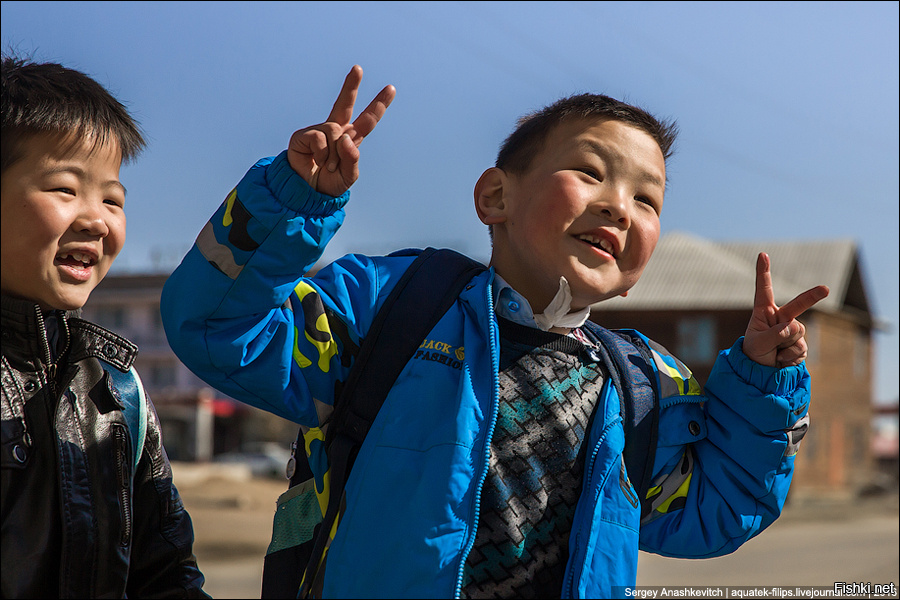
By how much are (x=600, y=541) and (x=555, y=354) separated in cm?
41

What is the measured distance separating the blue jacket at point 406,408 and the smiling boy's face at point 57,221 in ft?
0.72

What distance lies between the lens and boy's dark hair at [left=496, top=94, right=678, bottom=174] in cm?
192

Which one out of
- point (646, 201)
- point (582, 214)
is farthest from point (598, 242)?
point (646, 201)

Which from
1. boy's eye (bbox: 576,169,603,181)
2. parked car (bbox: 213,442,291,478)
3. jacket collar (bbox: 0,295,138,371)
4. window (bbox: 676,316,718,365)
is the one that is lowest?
jacket collar (bbox: 0,295,138,371)

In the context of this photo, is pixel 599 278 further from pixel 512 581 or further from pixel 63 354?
pixel 63 354

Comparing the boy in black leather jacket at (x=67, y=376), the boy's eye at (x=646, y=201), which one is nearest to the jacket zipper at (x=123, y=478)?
the boy in black leather jacket at (x=67, y=376)

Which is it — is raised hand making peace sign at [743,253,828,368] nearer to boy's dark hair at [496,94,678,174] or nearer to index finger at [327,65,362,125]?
boy's dark hair at [496,94,678,174]

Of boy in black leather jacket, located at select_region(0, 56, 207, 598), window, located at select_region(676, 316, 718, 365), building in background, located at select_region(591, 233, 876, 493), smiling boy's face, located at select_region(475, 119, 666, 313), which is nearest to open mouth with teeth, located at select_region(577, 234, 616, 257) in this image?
smiling boy's face, located at select_region(475, 119, 666, 313)

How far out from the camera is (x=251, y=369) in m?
1.58

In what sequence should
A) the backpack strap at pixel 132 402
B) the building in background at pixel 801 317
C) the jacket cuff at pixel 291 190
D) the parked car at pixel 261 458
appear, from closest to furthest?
the jacket cuff at pixel 291 190 → the backpack strap at pixel 132 402 → the building in background at pixel 801 317 → the parked car at pixel 261 458

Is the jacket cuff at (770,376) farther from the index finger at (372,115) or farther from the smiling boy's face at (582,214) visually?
the index finger at (372,115)

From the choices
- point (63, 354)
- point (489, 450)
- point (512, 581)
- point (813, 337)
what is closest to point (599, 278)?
point (489, 450)

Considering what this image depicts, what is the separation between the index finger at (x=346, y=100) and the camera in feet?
5.13

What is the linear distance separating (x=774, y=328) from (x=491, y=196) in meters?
0.69
